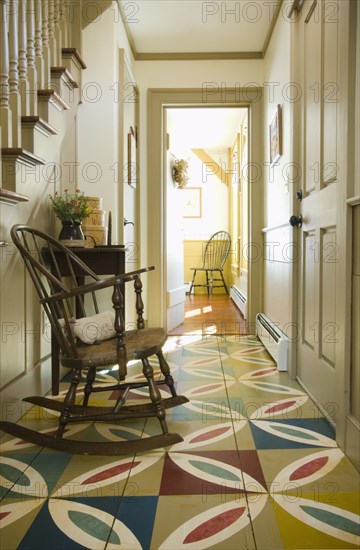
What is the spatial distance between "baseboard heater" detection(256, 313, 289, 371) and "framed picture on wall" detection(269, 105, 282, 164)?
3.89ft

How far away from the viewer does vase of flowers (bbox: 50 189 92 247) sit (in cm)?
248

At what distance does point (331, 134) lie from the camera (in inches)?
80.4

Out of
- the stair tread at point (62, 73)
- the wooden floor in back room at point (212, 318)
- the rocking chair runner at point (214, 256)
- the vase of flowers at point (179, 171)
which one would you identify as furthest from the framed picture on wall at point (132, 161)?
the rocking chair runner at point (214, 256)

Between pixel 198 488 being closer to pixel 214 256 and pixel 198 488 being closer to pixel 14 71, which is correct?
pixel 14 71

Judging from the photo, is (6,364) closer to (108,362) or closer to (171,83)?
(108,362)

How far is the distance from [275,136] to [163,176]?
47.3 inches

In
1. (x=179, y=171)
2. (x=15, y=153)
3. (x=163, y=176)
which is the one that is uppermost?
(x=179, y=171)

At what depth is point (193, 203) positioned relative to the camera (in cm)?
842

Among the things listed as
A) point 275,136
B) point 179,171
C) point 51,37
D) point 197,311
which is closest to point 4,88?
point 51,37

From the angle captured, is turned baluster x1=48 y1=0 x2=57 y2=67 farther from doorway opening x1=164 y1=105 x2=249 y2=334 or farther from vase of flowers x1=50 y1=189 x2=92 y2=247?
doorway opening x1=164 y1=105 x2=249 y2=334

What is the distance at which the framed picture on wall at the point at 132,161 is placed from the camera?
3.59 m

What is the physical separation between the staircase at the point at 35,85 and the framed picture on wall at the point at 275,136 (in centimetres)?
132

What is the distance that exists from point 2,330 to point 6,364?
148mm

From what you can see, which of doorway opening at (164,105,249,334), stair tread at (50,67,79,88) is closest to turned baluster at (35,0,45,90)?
stair tread at (50,67,79,88)
